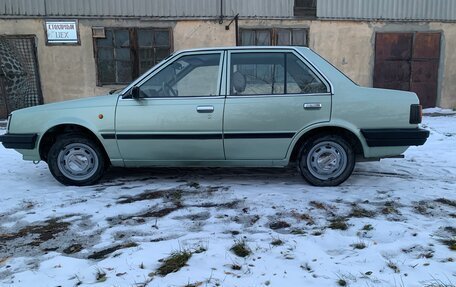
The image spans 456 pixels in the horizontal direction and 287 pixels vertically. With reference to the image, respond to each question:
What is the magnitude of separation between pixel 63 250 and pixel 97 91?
A: 8244 millimetres

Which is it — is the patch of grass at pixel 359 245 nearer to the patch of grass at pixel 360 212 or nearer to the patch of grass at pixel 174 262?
the patch of grass at pixel 360 212

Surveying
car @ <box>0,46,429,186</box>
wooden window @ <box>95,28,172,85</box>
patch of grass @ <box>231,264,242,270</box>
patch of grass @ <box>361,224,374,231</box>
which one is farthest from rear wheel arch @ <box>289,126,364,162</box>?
wooden window @ <box>95,28,172,85</box>

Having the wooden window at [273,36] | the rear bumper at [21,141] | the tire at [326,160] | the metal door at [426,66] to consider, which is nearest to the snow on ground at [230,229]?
the tire at [326,160]

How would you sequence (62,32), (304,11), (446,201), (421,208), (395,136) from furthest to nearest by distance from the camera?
(304,11) < (62,32) < (395,136) < (446,201) < (421,208)

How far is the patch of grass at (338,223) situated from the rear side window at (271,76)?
1.49 metres

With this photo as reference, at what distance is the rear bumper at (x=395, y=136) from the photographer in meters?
4.40

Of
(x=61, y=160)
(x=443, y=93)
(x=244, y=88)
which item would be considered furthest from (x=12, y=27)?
(x=443, y=93)

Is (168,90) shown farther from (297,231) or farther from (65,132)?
(297,231)

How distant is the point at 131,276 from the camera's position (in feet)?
8.94

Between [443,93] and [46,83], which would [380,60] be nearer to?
[443,93]

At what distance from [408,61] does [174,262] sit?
10841 millimetres

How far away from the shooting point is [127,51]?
1077 centimetres

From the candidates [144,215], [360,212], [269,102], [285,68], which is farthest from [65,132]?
[360,212]

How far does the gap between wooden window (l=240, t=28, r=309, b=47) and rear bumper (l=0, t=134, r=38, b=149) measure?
738cm
